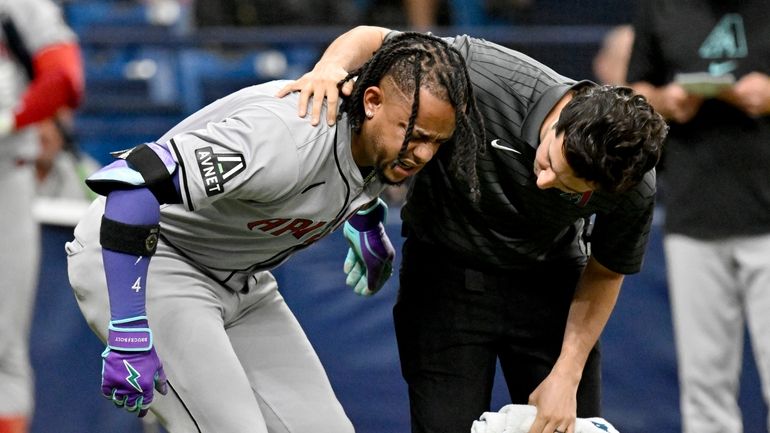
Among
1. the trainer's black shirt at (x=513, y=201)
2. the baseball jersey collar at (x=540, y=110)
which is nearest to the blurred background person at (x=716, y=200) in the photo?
the trainer's black shirt at (x=513, y=201)

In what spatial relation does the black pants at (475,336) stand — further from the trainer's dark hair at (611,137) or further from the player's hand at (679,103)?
the player's hand at (679,103)

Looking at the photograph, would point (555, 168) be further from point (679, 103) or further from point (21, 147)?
point (21, 147)

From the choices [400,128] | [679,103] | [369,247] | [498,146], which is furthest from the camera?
[679,103]

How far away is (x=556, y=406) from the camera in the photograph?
3.35 m

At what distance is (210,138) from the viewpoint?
9.70 ft

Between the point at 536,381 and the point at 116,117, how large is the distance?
4.98m

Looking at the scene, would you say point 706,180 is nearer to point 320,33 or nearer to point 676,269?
point 676,269

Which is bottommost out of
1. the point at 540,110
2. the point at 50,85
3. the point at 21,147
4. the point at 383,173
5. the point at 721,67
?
the point at 21,147

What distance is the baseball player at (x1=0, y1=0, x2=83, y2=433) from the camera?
5043mm

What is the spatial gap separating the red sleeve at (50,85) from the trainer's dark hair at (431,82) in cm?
238

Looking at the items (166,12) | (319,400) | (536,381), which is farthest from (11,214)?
(166,12)

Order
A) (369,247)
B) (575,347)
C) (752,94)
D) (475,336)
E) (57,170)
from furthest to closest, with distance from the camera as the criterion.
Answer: (57,170) → (752,94) → (369,247) → (475,336) → (575,347)

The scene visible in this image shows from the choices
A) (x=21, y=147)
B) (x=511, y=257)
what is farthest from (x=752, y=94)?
(x=21, y=147)

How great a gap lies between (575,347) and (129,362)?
127 centimetres
